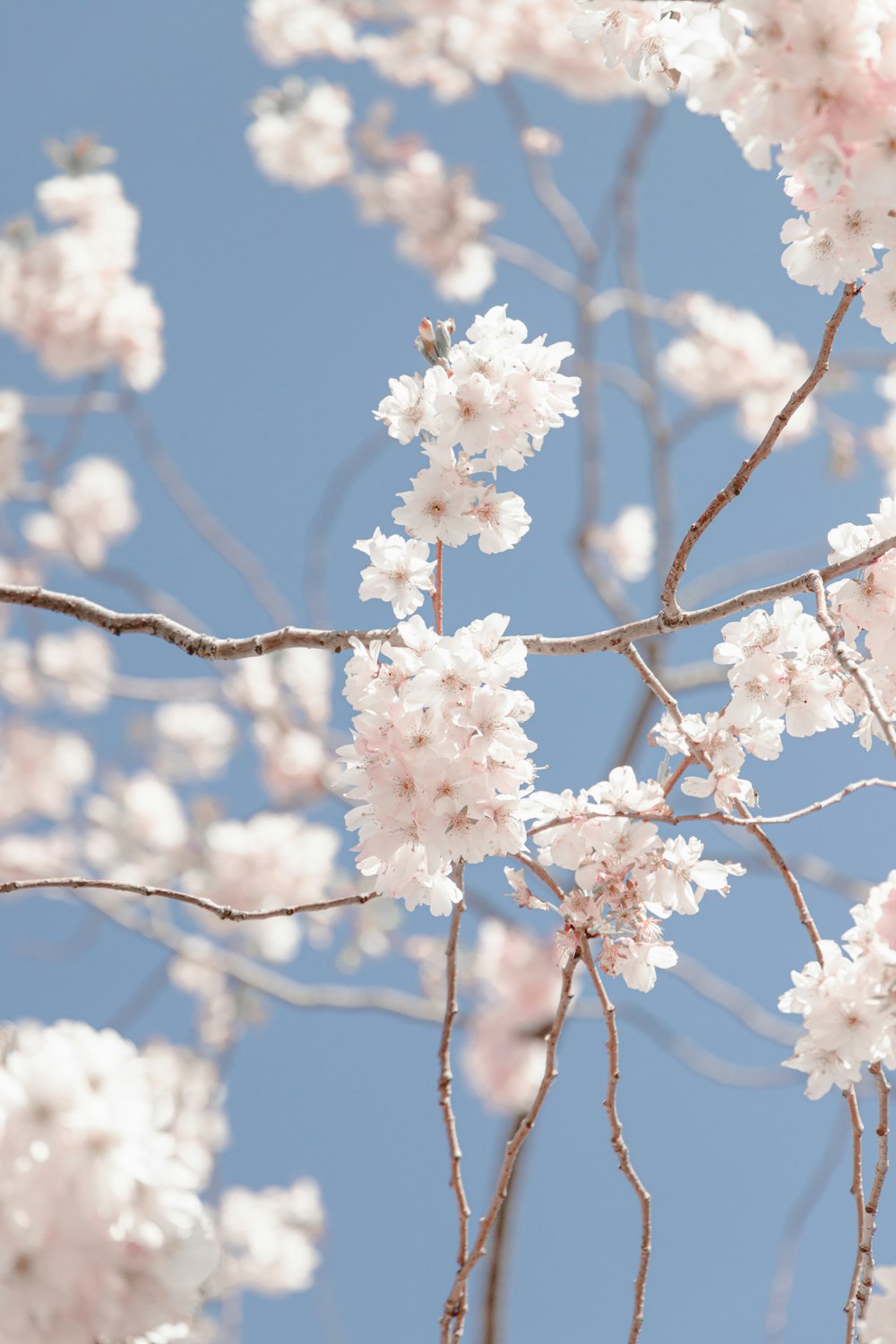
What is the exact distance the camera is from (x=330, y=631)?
160 centimetres

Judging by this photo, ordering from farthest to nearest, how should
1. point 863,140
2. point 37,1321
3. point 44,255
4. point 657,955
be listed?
1. point 44,255
2. point 657,955
3. point 863,140
4. point 37,1321

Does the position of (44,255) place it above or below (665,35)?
above

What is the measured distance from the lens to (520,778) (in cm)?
145

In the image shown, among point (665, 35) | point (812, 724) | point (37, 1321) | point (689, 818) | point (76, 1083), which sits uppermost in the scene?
point (665, 35)

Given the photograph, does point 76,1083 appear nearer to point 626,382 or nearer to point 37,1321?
point 37,1321

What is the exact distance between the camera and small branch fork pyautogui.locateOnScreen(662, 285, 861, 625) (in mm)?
1397

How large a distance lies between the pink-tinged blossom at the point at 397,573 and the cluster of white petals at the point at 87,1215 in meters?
0.72

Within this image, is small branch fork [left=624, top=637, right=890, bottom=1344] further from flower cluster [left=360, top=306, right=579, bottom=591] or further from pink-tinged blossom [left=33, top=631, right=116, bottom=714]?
pink-tinged blossom [left=33, top=631, right=116, bottom=714]

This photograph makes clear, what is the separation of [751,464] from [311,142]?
643cm

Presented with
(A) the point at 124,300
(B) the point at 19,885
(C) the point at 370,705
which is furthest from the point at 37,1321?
(A) the point at 124,300

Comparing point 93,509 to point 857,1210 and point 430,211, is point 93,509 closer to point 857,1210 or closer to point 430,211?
point 430,211

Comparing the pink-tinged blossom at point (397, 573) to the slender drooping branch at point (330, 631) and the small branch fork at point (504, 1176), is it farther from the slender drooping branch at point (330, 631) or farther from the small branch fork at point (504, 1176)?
the small branch fork at point (504, 1176)

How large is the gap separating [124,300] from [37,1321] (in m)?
4.51

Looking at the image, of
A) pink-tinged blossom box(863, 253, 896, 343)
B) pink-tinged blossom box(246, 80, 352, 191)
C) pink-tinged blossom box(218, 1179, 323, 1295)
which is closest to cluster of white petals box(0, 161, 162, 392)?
pink-tinged blossom box(246, 80, 352, 191)
